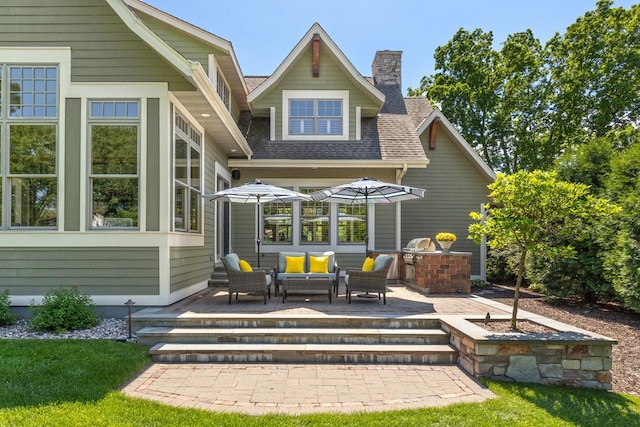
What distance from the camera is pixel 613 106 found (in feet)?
62.2

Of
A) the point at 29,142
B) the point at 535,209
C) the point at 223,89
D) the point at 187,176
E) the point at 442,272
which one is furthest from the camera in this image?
the point at 223,89

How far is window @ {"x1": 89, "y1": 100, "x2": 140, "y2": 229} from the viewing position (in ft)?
21.5

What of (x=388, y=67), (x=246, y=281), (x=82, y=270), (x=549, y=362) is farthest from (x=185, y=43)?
(x=549, y=362)

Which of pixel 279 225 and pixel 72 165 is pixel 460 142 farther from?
pixel 72 165

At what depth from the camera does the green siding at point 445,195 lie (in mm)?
12961

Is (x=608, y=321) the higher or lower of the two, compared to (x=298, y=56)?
lower

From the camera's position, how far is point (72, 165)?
6473 mm

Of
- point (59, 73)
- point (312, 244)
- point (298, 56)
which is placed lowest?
point (312, 244)

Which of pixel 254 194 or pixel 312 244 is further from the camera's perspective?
pixel 312 244

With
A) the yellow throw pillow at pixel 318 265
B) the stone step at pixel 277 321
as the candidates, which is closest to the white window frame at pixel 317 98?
the yellow throw pillow at pixel 318 265

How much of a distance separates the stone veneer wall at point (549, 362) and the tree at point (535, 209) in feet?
2.29

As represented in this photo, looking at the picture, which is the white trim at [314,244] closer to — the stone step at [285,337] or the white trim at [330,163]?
the white trim at [330,163]

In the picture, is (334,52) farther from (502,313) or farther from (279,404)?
(279,404)

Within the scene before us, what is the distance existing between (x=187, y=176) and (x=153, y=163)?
3.71ft
